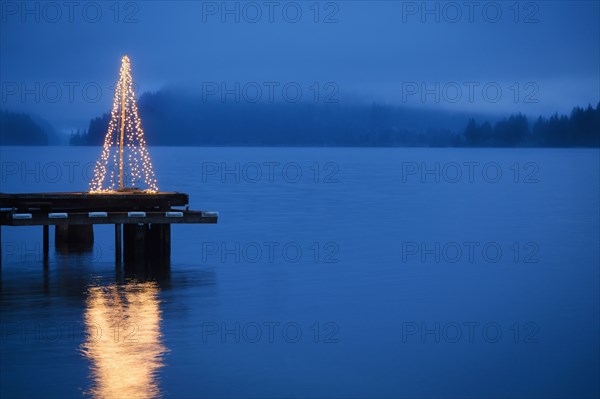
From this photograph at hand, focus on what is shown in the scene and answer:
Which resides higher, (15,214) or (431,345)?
(15,214)

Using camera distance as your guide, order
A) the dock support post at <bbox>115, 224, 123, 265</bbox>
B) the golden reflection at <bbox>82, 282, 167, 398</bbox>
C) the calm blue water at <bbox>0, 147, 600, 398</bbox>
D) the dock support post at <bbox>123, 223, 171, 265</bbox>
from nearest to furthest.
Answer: the golden reflection at <bbox>82, 282, 167, 398</bbox>, the calm blue water at <bbox>0, 147, 600, 398</bbox>, the dock support post at <bbox>115, 224, 123, 265</bbox>, the dock support post at <bbox>123, 223, 171, 265</bbox>

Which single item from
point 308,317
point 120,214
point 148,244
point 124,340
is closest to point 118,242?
point 148,244

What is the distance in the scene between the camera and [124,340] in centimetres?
2142

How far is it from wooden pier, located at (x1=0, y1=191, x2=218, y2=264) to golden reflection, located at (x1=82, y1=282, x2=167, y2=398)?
244 cm

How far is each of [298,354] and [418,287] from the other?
35.4 feet

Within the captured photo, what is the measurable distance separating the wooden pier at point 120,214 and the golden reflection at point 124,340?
8.01 ft

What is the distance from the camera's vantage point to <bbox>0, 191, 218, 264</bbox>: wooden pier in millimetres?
29219

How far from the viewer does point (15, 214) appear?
28812 mm

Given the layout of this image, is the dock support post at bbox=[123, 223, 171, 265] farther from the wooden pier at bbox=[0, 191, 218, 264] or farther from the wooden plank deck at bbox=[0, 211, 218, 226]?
the wooden plank deck at bbox=[0, 211, 218, 226]

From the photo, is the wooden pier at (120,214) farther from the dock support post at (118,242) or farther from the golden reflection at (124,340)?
the golden reflection at (124,340)

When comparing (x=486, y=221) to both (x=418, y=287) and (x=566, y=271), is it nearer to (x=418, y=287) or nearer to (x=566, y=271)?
(x=566, y=271)

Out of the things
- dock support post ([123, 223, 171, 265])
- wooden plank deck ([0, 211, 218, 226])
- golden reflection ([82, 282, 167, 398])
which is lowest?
golden reflection ([82, 282, 167, 398])

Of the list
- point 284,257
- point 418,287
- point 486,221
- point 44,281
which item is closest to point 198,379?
point 44,281

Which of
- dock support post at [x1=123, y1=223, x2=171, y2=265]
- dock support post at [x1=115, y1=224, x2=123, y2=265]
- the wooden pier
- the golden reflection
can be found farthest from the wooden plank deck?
the golden reflection
